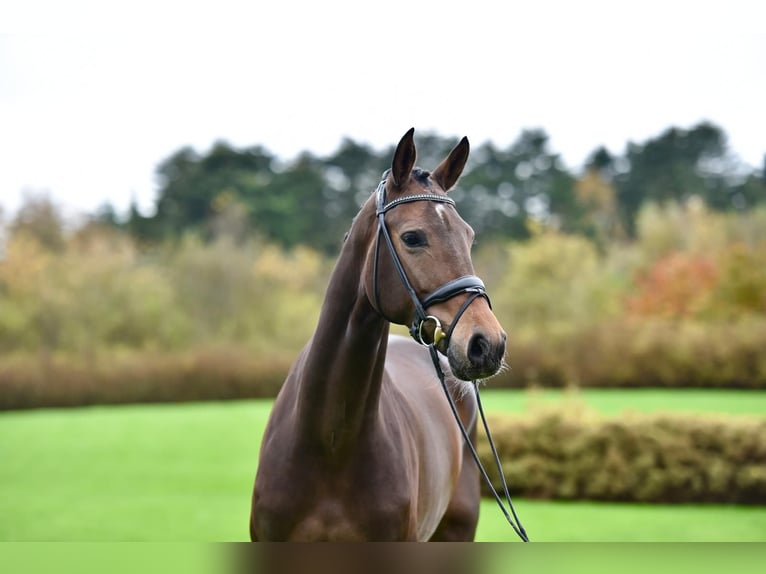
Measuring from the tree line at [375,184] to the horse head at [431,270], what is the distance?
102ft

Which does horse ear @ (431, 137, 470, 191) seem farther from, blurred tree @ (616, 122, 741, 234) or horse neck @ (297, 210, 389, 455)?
blurred tree @ (616, 122, 741, 234)

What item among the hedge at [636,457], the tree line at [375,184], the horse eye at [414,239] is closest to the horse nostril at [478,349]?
the horse eye at [414,239]

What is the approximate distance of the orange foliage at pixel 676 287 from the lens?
27625 mm

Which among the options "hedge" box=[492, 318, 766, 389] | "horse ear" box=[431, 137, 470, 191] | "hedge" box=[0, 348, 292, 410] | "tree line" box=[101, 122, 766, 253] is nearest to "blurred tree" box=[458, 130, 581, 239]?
"tree line" box=[101, 122, 766, 253]

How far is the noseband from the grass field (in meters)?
6.56

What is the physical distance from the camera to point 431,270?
2650mm

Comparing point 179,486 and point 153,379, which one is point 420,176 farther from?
point 153,379

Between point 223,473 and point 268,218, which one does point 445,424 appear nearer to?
point 223,473

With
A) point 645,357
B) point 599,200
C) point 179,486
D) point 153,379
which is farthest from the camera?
point 599,200

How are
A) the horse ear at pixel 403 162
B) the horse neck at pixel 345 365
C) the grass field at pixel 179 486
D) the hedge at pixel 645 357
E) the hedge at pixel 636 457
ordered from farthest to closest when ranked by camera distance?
the hedge at pixel 645 357 → the hedge at pixel 636 457 → the grass field at pixel 179 486 → the horse neck at pixel 345 365 → the horse ear at pixel 403 162

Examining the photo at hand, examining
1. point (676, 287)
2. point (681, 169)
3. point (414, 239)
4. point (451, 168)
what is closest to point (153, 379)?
point (676, 287)

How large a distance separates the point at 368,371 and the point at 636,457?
28.6ft

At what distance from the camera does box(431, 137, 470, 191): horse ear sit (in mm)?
2939

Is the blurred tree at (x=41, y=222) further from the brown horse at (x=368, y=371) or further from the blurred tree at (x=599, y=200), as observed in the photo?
the brown horse at (x=368, y=371)
